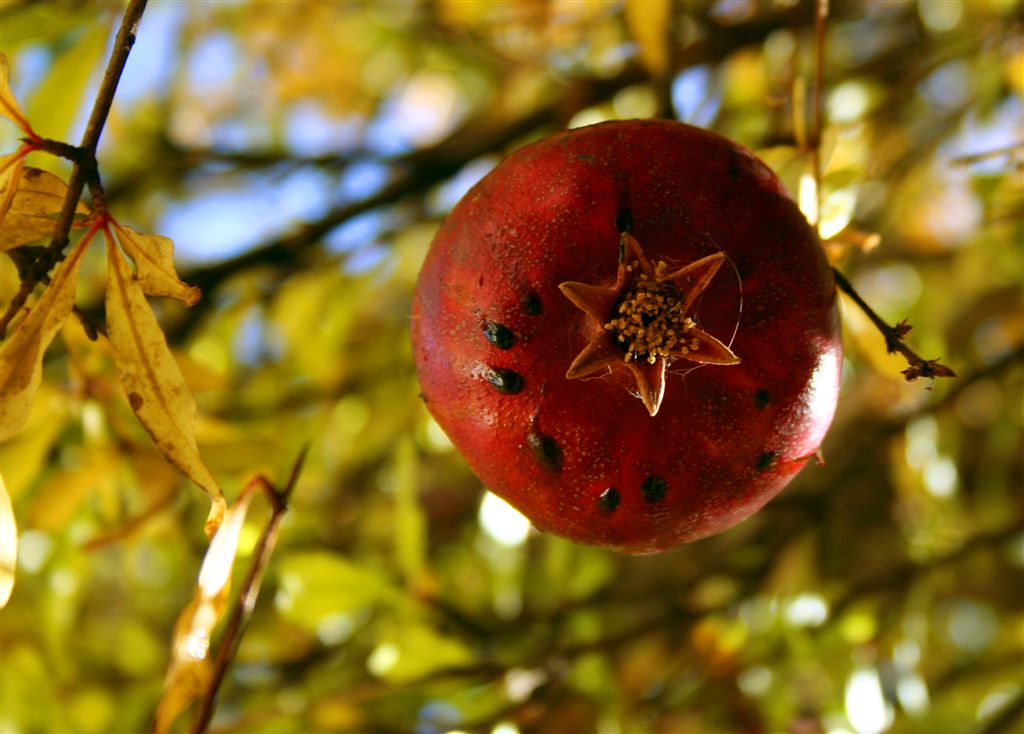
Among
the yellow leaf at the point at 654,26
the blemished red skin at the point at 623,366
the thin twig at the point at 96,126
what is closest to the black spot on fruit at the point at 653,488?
the blemished red skin at the point at 623,366

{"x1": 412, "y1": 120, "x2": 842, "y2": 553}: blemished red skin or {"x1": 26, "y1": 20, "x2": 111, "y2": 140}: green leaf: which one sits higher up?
{"x1": 26, "y1": 20, "x2": 111, "y2": 140}: green leaf

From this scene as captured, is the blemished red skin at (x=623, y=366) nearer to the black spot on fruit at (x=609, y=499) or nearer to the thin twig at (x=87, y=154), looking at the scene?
the black spot on fruit at (x=609, y=499)

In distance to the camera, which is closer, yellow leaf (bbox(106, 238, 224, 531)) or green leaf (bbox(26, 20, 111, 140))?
yellow leaf (bbox(106, 238, 224, 531))

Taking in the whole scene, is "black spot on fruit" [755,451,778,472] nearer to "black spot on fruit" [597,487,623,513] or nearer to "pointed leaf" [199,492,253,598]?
"black spot on fruit" [597,487,623,513]

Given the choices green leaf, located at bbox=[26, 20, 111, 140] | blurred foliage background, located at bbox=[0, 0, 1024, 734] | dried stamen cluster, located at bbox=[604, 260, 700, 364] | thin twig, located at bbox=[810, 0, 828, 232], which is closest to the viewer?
dried stamen cluster, located at bbox=[604, 260, 700, 364]

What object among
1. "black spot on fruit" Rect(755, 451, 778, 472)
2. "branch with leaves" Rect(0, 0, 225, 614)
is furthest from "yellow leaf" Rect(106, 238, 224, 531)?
"black spot on fruit" Rect(755, 451, 778, 472)

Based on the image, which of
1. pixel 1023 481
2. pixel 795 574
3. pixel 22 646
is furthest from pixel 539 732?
pixel 1023 481

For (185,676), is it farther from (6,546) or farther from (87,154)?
(87,154)
